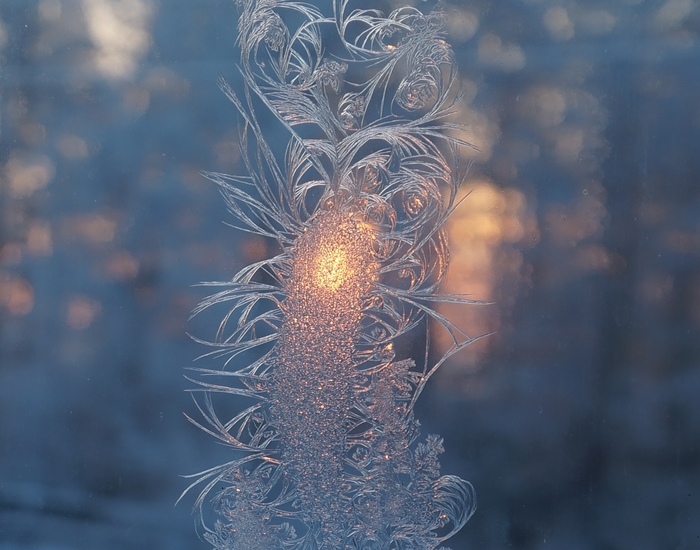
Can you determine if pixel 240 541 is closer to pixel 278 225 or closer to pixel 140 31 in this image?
pixel 278 225

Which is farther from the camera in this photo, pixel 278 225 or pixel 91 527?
pixel 91 527

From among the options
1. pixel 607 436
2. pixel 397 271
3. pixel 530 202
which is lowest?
pixel 607 436

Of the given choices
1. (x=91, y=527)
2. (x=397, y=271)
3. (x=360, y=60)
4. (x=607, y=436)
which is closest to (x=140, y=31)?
(x=360, y=60)
